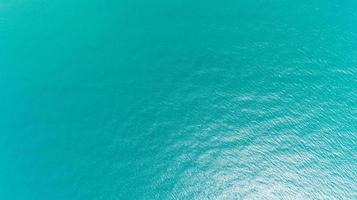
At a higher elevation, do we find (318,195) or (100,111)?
(100,111)

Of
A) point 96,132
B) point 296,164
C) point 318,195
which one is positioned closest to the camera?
point 318,195

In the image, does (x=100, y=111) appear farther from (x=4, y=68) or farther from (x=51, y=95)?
(x=4, y=68)

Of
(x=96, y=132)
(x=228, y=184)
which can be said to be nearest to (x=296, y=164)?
(x=228, y=184)

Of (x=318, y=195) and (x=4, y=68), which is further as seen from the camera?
(x=4, y=68)

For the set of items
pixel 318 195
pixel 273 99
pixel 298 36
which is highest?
pixel 298 36

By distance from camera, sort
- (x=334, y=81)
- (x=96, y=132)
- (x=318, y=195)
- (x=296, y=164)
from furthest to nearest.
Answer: (x=334, y=81) < (x=96, y=132) < (x=296, y=164) < (x=318, y=195)

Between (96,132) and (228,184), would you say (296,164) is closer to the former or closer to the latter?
(228,184)

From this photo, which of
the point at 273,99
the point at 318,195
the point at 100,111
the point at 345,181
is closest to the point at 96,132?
the point at 100,111
